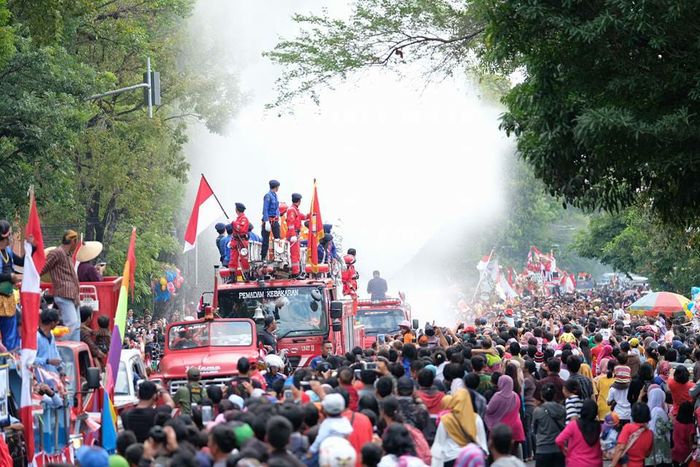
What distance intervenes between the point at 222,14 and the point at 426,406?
41.2 meters

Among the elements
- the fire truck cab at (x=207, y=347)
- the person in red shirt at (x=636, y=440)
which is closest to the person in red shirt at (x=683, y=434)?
the person in red shirt at (x=636, y=440)

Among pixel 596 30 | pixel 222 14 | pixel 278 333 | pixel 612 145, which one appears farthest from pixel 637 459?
pixel 222 14

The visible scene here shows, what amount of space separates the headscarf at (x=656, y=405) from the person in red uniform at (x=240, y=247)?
9.15m

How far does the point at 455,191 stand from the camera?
63750 millimetres

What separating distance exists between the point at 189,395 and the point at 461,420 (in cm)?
404

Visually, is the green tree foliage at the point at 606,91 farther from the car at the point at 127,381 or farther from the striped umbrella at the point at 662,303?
the striped umbrella at the point at 662,303

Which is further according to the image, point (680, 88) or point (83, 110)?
point (83, 110)

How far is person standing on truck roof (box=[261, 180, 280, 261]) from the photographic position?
2309cm

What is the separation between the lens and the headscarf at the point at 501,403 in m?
14.8

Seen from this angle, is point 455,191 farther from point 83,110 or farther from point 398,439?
point 398,439

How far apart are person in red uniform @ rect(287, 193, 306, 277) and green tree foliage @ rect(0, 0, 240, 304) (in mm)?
5721

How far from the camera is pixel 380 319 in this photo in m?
31.5

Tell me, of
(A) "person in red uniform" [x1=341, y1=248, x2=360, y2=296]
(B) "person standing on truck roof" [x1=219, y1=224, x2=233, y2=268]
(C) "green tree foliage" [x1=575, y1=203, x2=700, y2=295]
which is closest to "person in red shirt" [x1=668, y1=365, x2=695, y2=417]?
(B) "person standing on truck roof" [x1=219, y1=224, x2=233, y2=268]

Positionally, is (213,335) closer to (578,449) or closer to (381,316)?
(578,449)
